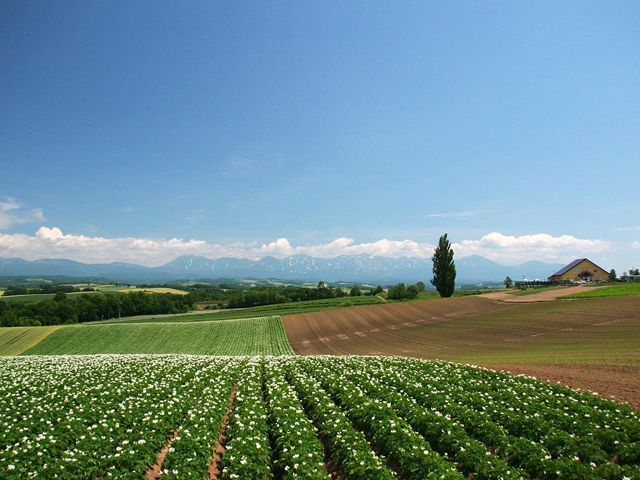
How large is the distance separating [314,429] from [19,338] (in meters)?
60.9

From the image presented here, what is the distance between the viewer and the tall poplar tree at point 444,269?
83.2 metres

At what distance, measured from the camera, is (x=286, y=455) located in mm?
10430

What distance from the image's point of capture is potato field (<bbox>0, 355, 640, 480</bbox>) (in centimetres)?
962

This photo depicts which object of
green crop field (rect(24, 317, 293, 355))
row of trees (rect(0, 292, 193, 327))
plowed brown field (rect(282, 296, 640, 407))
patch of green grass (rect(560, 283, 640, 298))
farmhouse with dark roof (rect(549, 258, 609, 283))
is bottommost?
row of trees (rect(0, 292, 193, 327))

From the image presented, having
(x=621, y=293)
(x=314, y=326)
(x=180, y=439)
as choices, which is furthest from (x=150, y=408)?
(x=621, y=293)

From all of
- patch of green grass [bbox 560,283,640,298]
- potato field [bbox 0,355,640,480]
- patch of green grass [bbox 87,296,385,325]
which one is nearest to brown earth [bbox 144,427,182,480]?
potato field [bbox 0,355,640,480]

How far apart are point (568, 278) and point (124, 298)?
5368 inches

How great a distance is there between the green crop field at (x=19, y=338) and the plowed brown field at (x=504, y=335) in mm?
36447

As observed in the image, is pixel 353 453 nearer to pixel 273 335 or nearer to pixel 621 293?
pixel 273 335

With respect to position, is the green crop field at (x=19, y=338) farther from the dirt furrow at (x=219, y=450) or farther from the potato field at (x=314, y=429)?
the dirt furrow at (x=219, y=450)

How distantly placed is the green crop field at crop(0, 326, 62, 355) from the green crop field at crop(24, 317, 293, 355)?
1.32m

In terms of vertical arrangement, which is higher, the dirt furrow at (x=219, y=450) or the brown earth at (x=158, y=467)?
the brown earth at (x=158, y=467)

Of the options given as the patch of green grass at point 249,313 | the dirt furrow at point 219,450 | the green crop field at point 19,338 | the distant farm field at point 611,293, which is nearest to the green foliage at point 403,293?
the patch of green grass at point 249,313

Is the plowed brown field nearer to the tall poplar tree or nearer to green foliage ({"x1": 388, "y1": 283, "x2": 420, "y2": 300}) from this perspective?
the tall poplar tree
